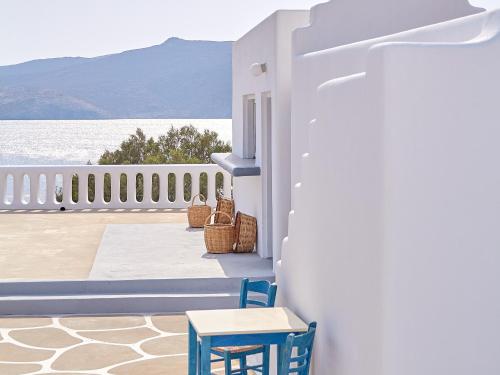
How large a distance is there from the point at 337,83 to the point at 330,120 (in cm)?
26

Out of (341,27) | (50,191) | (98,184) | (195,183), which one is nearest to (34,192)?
(50,191)

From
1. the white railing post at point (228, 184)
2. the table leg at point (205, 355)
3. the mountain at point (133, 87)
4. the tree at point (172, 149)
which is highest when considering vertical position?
the mountain at point (133, 87)

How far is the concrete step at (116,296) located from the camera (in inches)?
430

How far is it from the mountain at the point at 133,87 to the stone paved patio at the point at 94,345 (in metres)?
102

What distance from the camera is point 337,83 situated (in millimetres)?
5844

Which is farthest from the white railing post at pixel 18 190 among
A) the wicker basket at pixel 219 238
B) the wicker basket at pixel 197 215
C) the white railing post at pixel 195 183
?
the wicker basket at pixel 219 238

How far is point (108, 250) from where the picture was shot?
1356cm

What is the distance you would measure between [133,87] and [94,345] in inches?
4385

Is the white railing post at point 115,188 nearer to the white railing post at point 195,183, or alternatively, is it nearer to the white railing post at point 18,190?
the white railing post at point 195,183

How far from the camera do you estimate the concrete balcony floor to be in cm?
1179

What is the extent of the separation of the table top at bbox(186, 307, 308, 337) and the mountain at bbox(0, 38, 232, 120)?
106 meters

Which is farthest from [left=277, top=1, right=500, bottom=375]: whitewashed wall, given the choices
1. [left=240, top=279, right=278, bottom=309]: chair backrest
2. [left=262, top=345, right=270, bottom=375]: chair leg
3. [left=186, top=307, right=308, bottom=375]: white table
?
[left=240, top=279, right=278, bottom=309]: chair backrest

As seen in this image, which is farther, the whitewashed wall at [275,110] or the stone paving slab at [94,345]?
the whitewashed wall at [275,110]

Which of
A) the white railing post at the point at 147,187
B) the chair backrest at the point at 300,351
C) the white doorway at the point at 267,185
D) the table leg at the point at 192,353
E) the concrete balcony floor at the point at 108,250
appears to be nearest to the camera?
the chair backrest at the point at 300,351
